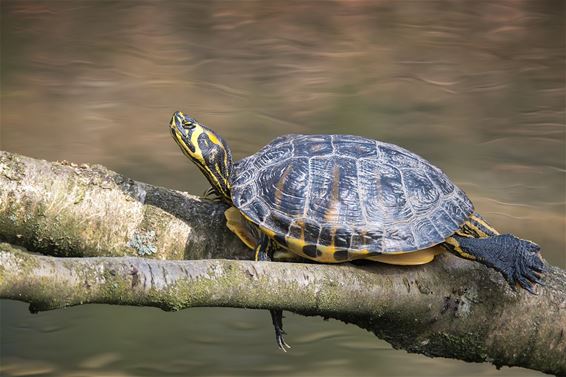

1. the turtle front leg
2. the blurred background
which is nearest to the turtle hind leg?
the turtle front leg

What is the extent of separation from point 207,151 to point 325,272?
672 mm

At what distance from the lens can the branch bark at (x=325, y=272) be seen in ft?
7.53

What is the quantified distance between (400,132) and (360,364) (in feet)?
8.07

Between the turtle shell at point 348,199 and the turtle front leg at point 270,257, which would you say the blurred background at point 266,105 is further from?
the turtle shell at point 348,199

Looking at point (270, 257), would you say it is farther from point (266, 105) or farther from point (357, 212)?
point (266, 105)

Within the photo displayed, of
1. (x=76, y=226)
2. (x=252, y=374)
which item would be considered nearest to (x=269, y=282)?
(x=76, y=226)

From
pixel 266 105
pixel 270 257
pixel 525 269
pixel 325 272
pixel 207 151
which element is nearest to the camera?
pixel 325 272

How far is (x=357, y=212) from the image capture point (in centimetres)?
238

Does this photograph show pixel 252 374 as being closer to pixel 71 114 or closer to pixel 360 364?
pixel 360 364

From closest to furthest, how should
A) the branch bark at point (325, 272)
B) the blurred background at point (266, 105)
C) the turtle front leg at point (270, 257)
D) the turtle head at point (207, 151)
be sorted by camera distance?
the branch bark at point (325, 272) → the turtle front leg at point (270, 257) → the turtle head at point (207, 151) → the blurred background at point (266, 105)

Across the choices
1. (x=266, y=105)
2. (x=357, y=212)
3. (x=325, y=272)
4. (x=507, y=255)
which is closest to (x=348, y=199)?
(x=357, y=212)

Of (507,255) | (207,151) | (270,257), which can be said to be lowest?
(270,257)

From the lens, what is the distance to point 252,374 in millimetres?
4543

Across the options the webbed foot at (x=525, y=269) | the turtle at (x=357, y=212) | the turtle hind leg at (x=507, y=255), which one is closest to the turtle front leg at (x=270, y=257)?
the turtle at (x=357, y=212)
